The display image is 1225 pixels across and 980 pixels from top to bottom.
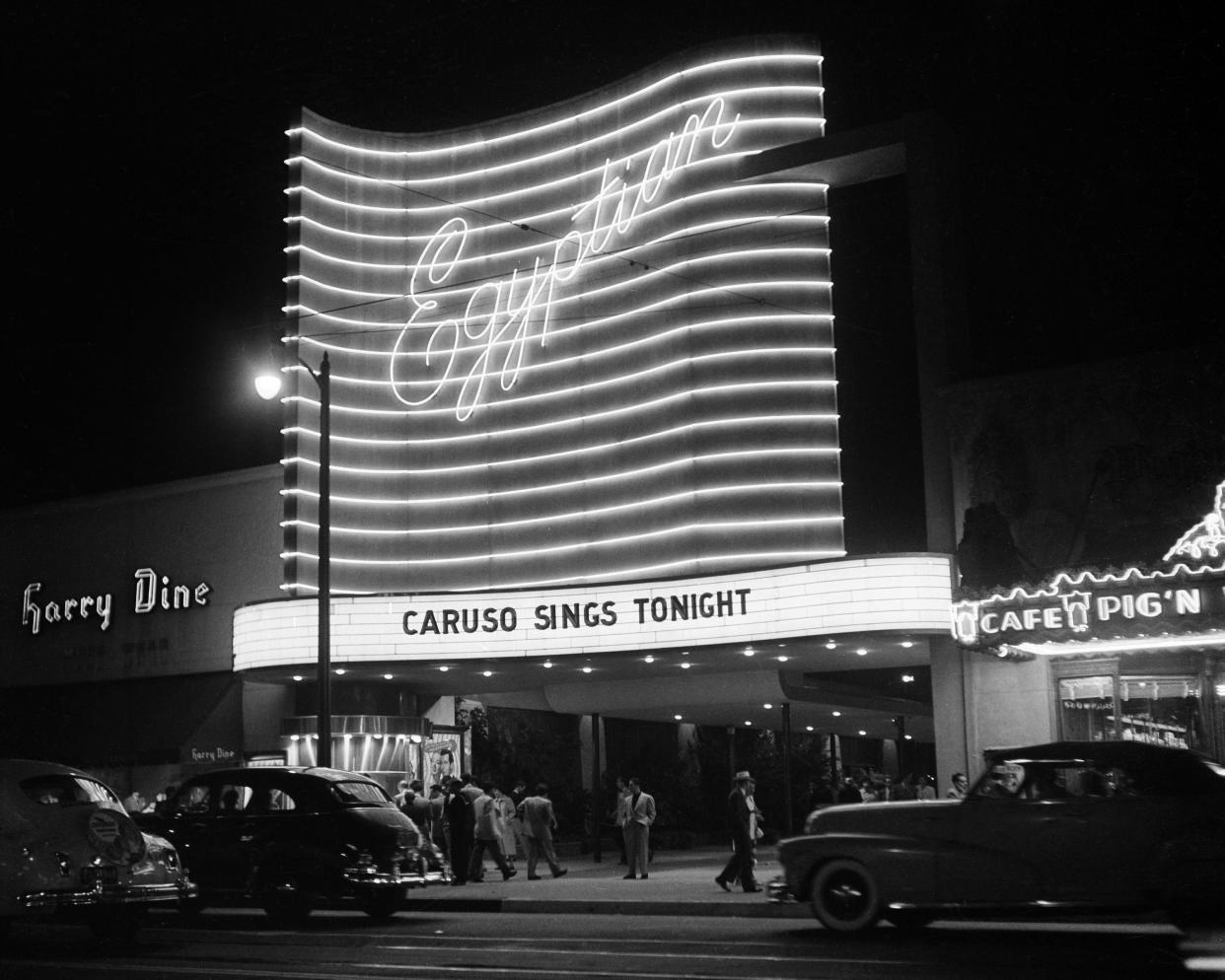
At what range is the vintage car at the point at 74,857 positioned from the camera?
1421 centimetres

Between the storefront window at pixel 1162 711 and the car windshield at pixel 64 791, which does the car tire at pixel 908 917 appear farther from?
the storefront window at pixel 1162 711

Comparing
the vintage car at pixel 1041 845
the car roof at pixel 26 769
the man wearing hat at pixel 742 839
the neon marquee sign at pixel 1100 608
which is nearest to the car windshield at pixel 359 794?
the car roof at pixel 26 769

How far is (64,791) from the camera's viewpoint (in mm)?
15492

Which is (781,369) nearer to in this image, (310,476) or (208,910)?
(310,476)

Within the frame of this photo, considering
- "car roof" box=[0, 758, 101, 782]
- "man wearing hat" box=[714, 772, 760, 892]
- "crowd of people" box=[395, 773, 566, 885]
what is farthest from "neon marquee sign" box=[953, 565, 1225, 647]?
"car roof" box=[0, 758, 101, 782]

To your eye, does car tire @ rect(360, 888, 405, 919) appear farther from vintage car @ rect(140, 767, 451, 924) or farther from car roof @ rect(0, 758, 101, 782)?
car roof @ rect(0, 758, 101, 782)

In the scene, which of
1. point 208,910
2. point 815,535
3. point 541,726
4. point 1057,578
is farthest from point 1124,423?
point 541,726

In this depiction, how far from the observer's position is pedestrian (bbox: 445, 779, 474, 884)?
942 inches

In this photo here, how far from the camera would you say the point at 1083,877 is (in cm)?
1351

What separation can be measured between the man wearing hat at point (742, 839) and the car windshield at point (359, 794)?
4.86 m

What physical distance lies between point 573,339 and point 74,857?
18011 mm

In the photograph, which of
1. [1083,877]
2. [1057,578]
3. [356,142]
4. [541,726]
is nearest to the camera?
[1083,877]

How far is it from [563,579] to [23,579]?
16.6 metres

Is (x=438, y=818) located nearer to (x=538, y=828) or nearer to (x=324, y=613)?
(x=538, y=828)
